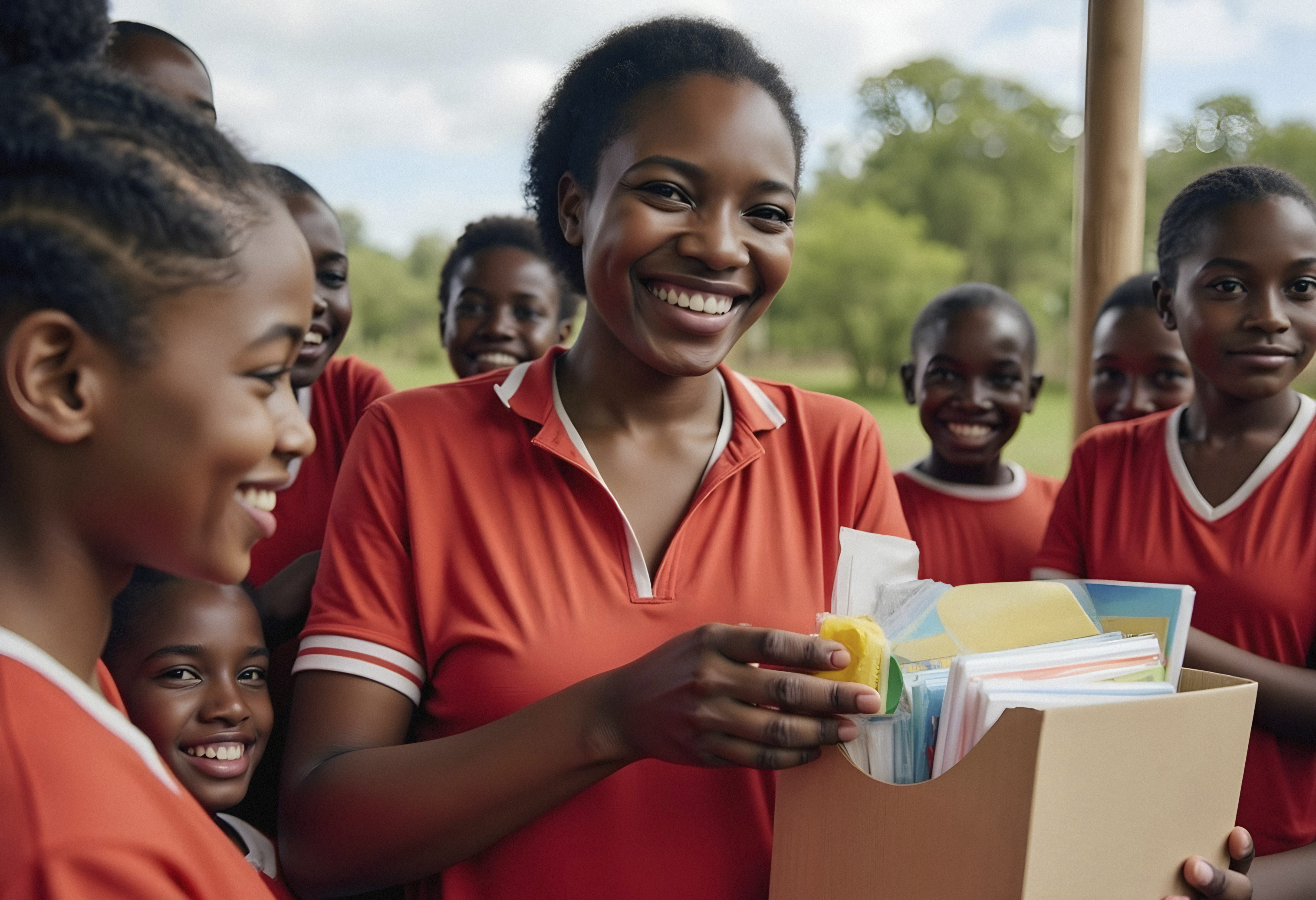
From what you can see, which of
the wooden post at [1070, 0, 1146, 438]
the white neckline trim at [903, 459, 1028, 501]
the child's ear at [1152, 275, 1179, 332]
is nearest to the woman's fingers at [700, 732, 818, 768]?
the child's ear at [1152, 275, 1179, 332]

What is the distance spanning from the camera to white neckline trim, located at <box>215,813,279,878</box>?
1.44 metres

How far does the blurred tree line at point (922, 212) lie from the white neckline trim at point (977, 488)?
6.87 ft

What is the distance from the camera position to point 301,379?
204 centimetres

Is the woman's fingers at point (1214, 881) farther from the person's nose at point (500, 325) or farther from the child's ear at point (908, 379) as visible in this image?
the person's nose at point (500, 325)

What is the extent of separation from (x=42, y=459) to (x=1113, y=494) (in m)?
1.79

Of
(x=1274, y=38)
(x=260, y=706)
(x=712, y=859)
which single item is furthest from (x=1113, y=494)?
(x=1274, y=38)

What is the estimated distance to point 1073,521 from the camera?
76.6 inches

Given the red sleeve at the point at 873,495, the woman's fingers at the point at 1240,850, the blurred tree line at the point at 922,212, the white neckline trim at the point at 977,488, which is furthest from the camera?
the blurred tree line at the point at 922,212

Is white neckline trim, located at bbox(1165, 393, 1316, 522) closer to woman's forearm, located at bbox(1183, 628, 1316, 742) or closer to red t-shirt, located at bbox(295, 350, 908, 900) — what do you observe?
woman's forearm, located at bbox(1183, 628, 1316, 742)

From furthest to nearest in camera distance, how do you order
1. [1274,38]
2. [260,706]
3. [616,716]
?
[1274,38], [260,706], [616,716]

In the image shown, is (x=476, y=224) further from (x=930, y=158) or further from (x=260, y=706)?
(x=930, y=158)

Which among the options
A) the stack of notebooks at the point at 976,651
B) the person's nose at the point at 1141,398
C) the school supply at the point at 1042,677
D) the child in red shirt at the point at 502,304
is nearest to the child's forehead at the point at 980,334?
the person's nose at the point at 1141,398

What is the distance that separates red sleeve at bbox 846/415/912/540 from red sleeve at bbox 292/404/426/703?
604 mm

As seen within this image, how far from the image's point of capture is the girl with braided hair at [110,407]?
621mm
